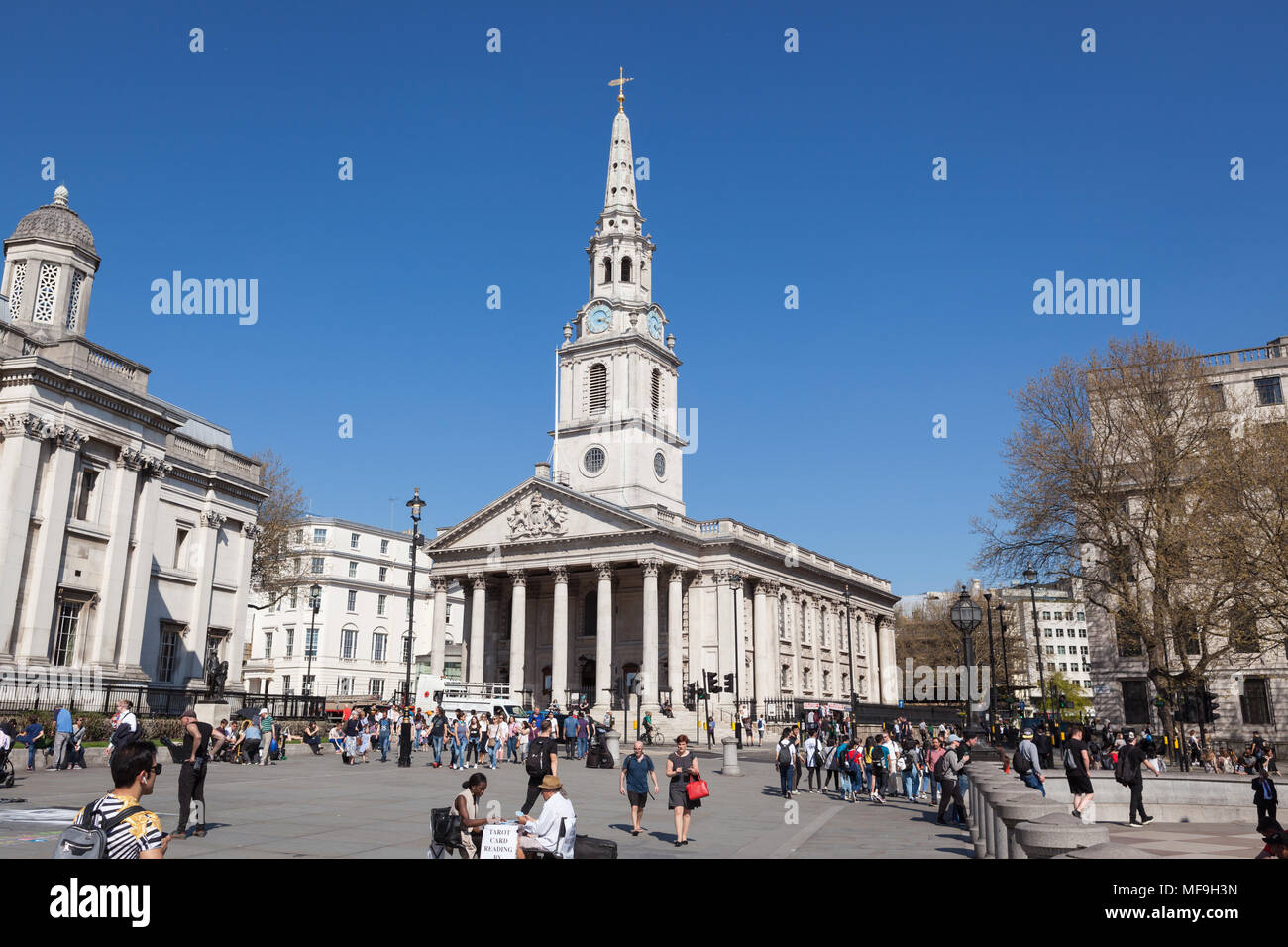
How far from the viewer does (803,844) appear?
15.1 m

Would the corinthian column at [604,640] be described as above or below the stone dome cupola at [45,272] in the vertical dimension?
below

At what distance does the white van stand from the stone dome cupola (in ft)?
69.1

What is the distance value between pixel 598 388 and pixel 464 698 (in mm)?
31319

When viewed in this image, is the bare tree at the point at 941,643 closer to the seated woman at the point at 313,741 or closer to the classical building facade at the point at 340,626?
the classical building facade at the point at 340,626

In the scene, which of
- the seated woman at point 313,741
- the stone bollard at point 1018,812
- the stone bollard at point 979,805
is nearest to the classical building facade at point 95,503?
the seated woman at point 313,741

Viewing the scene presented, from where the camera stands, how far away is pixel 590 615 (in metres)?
67.2

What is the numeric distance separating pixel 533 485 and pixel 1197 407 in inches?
1552

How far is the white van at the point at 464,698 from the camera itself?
44.4 meters

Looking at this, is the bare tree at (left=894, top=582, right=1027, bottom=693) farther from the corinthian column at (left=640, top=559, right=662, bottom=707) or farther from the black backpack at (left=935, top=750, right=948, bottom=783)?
the black backpack at (left=935, top=750, right=948, bottom=783)

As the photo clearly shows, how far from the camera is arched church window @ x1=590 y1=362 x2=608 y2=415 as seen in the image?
71312 millimetres

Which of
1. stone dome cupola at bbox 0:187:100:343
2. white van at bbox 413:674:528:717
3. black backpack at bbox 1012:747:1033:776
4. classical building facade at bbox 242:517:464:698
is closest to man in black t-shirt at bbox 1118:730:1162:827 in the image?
black backpack at bbox 1012:747:1033:776

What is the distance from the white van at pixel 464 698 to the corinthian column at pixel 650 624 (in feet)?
25.9

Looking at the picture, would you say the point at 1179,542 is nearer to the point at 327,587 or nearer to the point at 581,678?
the point at 581,678
